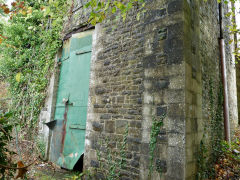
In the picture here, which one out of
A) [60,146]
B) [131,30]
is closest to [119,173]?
[60,146]

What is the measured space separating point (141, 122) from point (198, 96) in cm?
112

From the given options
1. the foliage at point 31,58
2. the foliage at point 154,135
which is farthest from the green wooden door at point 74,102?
the foliage at point 154,135

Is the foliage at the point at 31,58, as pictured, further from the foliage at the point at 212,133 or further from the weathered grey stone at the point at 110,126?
the foliage at the point at 212,133

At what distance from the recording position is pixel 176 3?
3131 mm

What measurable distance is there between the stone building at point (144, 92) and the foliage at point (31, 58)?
3.37ft

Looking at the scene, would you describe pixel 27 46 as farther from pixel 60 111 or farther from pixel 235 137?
pixel 235 137

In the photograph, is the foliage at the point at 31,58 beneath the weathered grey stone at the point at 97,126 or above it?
above

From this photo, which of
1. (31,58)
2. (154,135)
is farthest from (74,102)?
(31,58)

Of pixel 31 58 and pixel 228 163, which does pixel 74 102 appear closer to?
pixel 31 58

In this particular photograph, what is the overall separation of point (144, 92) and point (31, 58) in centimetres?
539

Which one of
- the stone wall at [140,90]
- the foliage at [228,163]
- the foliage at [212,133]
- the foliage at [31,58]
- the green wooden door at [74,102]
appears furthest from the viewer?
the foliage at [31,58]

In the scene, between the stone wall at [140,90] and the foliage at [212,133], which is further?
the foliage at [212,133]

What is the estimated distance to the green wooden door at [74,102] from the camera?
187 inches

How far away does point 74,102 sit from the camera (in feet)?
16.9
